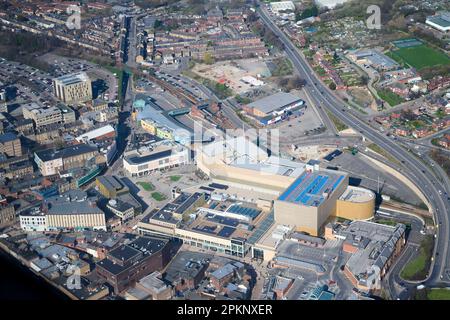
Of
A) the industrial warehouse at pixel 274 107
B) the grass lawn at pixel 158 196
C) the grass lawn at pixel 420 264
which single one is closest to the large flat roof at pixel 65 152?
the grass lawn at pixel 158 196

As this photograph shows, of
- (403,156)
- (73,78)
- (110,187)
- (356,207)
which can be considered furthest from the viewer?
(73,78)

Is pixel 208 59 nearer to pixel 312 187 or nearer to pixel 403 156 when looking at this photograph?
pixel 403 156

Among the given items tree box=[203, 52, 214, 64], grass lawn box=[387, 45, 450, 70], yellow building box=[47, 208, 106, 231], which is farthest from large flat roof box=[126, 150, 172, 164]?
grass lawn box=[387, 45, 450, 70]

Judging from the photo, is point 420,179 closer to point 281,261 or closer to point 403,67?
point 281,261

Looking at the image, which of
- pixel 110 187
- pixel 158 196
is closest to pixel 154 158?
pixel 158 196

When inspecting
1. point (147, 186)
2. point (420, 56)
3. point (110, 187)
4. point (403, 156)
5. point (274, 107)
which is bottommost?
point (147, 186)

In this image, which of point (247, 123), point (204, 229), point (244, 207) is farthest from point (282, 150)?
point (204, 229)

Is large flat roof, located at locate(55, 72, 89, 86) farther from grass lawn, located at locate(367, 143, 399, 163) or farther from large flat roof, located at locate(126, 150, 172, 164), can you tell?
grass lawn, located at locate(367, 143, 399, 163)

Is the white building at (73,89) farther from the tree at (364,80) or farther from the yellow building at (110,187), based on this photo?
the tree at (364,80)

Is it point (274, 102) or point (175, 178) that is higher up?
point (274, 102)
